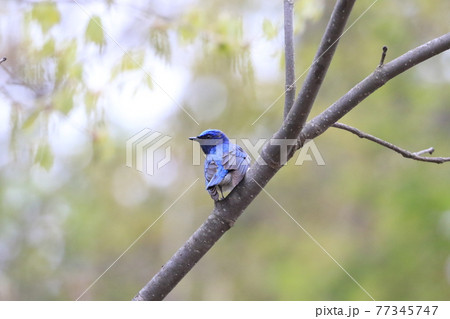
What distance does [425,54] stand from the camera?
1190 millimetres

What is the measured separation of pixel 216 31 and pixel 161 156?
0.66 metres

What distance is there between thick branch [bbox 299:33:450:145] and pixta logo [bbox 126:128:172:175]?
1.08 metres

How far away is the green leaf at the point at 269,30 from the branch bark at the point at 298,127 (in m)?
0.68

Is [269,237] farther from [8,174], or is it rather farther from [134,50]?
[134,50]

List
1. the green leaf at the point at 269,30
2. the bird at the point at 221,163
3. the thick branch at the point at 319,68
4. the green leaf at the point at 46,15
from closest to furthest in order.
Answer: the thick branch at the point at 319,68 → the bird at the point at 221,163 → the green leaf at the point at 269,30 → the green leaf at the point at 46,15

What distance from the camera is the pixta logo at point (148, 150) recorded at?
226 cm

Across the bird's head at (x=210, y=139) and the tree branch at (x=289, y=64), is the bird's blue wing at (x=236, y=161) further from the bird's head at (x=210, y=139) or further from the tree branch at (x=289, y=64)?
the tree branch at (x=289, y=64)

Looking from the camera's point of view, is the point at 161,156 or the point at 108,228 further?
the point at 108,228

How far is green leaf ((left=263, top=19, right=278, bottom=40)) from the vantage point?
1.87 m

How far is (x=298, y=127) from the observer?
1181 millimetres

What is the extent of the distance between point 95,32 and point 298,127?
1.15 metres

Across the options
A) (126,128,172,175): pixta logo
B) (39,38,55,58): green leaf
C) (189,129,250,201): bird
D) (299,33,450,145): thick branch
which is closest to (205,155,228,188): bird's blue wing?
(189,129,250,201): bird

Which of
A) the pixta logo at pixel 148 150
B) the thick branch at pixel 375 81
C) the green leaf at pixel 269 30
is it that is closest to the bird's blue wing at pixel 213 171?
the thick branch at pixel 375 81
